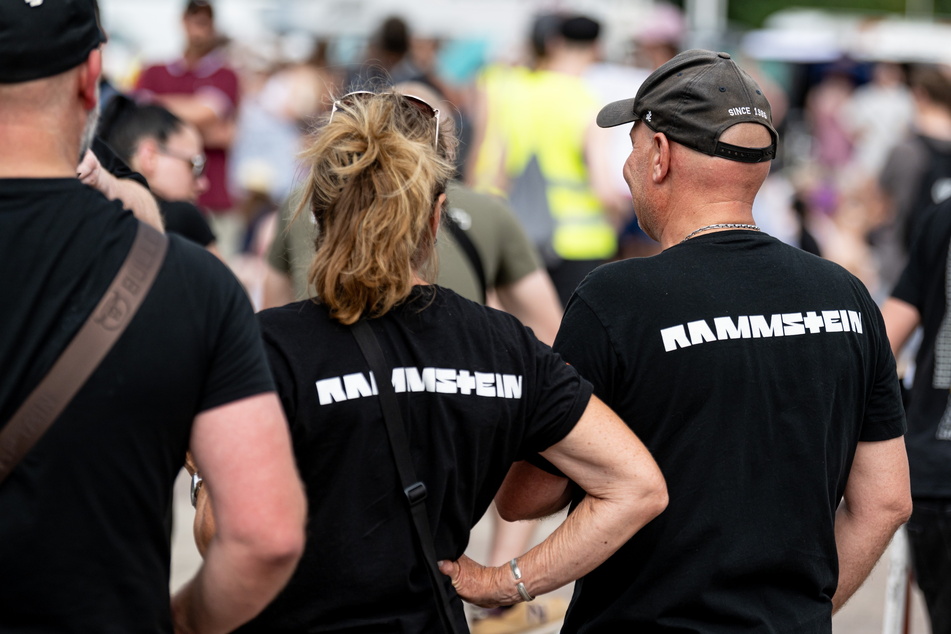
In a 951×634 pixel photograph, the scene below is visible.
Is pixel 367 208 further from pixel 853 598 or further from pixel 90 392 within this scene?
pixel 853 598

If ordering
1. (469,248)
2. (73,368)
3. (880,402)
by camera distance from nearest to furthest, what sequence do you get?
1. (73,368)
2. (880,402)
3. (469,248)

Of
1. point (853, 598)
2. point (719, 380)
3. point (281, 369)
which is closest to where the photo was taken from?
point (281, 369)

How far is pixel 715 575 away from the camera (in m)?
2.48

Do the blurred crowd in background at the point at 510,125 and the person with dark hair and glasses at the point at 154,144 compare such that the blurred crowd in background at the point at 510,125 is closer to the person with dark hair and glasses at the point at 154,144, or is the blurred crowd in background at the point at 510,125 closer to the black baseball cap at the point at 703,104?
the person with dark hair and glasses at the point at 154,144

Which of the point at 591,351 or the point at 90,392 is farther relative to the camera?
the point at 591,351

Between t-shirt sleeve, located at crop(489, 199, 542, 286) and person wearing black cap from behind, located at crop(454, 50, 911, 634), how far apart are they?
1821 mm

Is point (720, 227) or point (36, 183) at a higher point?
point (36, 183)

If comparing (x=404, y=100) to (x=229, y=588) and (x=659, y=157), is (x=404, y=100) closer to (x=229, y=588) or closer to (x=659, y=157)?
(x=659, y=157)

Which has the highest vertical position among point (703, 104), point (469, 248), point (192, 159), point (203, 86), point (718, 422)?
point (703, 104)

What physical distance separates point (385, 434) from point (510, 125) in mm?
4412

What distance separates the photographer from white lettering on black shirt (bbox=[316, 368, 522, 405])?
2230 mm

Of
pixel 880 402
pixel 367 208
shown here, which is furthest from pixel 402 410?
pixel 880 402

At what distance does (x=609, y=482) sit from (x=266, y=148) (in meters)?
7.52

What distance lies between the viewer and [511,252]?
4.58 m
